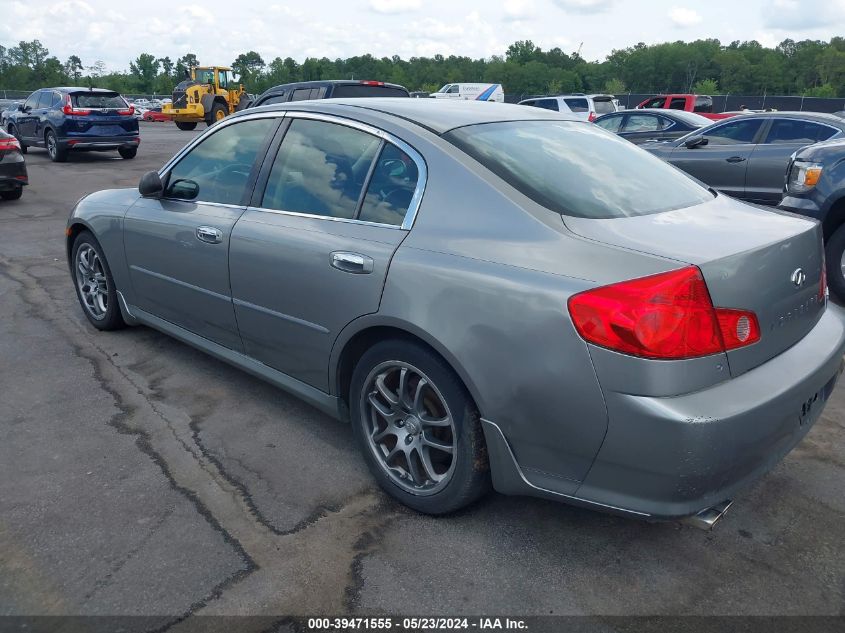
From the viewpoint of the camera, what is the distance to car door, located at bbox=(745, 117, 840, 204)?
8398 mm

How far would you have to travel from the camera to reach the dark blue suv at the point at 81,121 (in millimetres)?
16172

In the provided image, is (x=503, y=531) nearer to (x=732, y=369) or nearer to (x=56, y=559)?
(x=732, y=369)

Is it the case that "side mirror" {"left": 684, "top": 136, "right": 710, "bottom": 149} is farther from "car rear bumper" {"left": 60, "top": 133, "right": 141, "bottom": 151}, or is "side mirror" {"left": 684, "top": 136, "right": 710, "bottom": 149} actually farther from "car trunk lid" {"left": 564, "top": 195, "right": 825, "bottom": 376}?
"car rear bumper" {"left": 60, "top": 133, "right": 141, "bottom": 151}

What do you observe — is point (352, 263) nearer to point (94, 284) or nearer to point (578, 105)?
point (94, 284)

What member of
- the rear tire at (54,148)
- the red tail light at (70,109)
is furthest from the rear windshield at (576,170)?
the rear tire at (54,148)

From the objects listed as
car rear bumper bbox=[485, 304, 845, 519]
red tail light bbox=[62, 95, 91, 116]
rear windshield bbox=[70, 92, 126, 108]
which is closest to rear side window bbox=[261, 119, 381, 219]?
car rear bumper bbox=[485, 304, 845, 519]

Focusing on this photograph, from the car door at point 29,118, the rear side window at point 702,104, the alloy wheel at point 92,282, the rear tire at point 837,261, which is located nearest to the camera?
the alloy wheel at point 92,282

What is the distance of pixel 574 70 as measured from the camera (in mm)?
95562

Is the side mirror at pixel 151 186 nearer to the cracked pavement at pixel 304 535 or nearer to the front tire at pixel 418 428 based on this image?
the cracked pavement at pixel 304 535

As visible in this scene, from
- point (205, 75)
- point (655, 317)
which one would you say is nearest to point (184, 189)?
point (655, 317)

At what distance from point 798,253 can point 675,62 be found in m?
105

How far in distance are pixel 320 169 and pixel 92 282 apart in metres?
2.64

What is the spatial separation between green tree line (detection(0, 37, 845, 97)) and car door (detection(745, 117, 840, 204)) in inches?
2893

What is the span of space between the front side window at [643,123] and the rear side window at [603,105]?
275 inches
